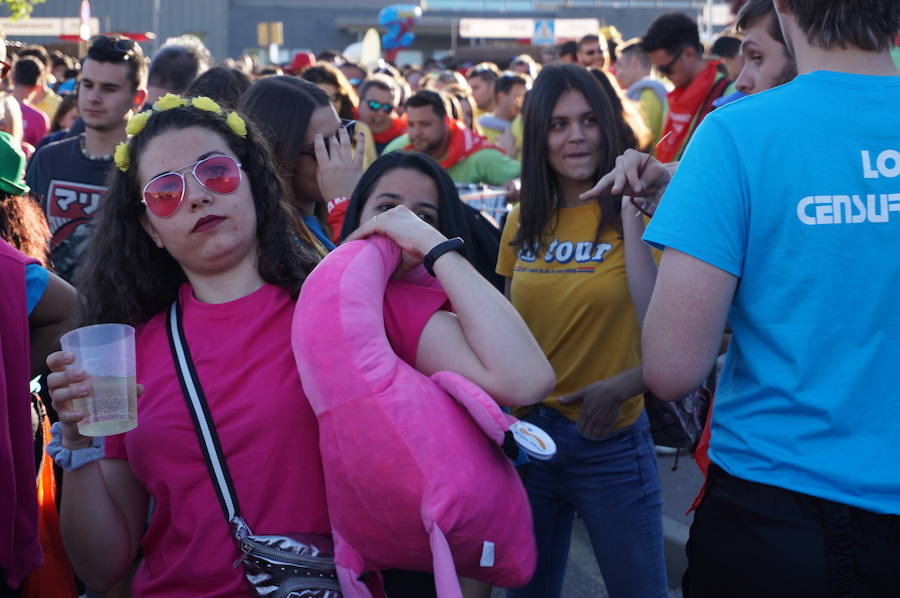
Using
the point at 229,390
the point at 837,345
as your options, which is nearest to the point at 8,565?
the point at 229,390

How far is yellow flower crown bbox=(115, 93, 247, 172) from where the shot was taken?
7.34 feet

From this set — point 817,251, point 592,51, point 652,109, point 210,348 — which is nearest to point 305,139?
point 210,348

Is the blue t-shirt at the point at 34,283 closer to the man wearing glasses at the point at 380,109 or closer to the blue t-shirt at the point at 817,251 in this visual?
the blue t-shirt at the point at 817,251

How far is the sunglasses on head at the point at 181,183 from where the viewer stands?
209cm

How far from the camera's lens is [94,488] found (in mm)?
2021

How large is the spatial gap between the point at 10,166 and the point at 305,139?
105cm

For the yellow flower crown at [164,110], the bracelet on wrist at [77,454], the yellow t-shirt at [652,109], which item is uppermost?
the yellow flower crown at [164,110]

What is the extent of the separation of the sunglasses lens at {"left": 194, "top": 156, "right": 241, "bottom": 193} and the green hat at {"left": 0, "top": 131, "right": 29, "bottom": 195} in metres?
0.72

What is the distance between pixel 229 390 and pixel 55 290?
694 millimetres

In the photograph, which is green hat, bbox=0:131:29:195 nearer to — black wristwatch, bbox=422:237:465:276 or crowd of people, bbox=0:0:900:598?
crowd of people, bbox=0:0:900:598

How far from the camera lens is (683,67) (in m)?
6.25

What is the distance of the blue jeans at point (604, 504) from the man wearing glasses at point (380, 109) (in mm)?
5123

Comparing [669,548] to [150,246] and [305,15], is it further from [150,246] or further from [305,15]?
[305,15]

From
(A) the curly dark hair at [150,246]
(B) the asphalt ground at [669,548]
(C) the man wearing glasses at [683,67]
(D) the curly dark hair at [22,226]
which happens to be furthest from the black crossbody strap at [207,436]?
(C) the man wearing glasses at [683,67]
